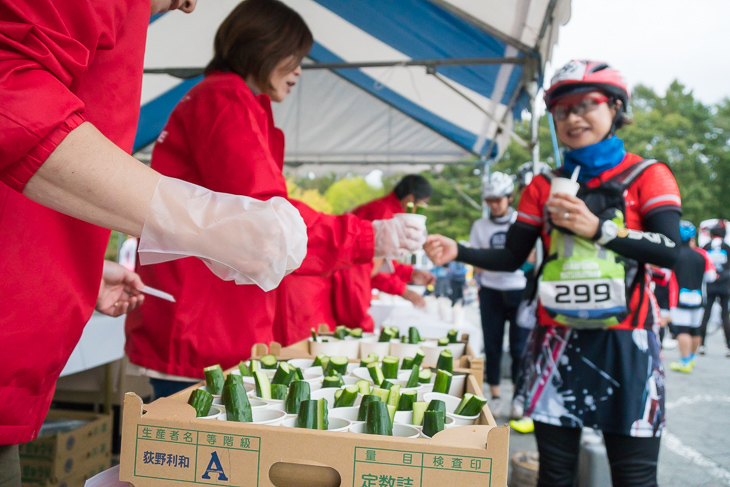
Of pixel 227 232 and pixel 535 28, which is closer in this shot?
pixel 227 232

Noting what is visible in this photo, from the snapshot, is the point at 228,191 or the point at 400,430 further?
the point at 228,191

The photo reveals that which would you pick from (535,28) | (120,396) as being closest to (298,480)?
(120,396)

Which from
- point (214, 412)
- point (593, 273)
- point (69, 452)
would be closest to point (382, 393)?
point (214, 412)

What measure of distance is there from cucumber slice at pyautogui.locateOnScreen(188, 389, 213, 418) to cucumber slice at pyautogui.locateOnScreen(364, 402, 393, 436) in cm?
33

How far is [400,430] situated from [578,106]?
1.36 meters

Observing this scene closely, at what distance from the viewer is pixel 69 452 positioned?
2816 millimetres

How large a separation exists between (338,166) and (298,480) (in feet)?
30.2

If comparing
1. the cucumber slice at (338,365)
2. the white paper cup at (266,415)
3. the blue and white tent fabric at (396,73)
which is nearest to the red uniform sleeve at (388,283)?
the blue and white tent fabric at (396,73)

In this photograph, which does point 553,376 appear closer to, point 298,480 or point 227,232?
point 298,480

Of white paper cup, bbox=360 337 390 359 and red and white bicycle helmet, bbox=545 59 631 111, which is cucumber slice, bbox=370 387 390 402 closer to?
white paper cup, bbox=360 337 390 359

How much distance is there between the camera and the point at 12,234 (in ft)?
2.68

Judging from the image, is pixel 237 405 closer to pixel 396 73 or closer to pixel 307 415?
pixel 307 415

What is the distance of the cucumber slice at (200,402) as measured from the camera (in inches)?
42.9

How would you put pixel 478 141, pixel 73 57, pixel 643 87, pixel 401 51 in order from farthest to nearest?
pixel 643 87 < pixel 478 141 < pixel 401 51 < pixel 73 57
